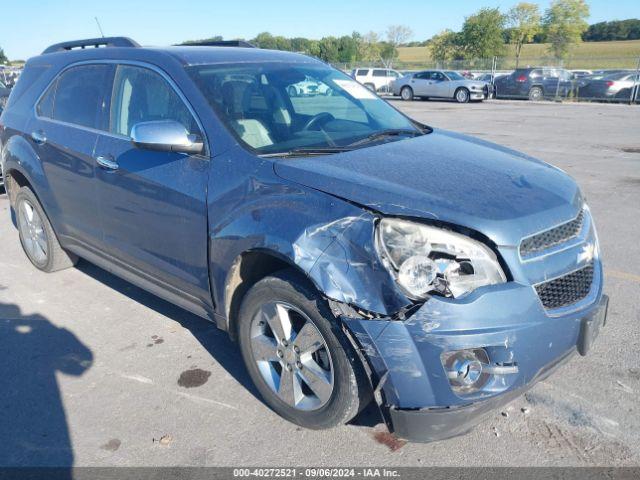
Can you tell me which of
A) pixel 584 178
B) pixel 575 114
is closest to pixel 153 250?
pixel 584 178

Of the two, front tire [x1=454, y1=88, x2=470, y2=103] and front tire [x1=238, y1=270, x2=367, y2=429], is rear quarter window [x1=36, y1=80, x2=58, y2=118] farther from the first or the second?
front tire [x1=454, y1=88, x2=470, y2=103]

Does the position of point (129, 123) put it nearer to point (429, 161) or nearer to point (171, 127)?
point (171, 127)

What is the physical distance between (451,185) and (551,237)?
0.52 metres

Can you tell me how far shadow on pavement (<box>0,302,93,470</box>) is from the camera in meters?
2.79

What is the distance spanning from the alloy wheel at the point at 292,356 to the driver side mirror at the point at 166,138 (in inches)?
39.2

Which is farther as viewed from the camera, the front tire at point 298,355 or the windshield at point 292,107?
the windshield at point 292,107

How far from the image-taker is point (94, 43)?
4820 mm

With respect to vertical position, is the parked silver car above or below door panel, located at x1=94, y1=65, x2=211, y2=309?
below

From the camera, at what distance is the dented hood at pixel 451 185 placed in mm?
2408

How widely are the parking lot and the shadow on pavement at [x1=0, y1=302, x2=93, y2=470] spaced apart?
0.03ft

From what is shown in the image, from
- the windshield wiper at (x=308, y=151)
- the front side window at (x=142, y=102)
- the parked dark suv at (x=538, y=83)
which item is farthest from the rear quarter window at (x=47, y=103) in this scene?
the parked dark suv at (x=538, y=83)

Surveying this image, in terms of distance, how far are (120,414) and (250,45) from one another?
318 centimetres

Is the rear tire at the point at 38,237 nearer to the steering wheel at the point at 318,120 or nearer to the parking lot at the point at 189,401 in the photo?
the parking lot at the point at 189,401

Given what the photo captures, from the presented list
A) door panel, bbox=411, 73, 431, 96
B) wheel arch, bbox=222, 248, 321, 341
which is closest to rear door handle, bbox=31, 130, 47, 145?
wheel arch, bbox=222, 248, 321, 341
